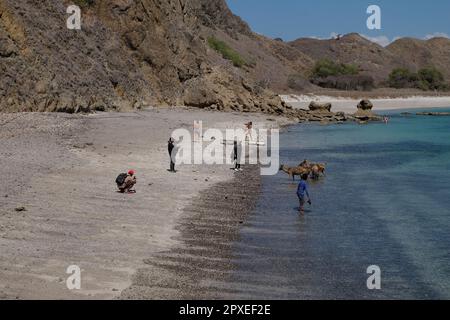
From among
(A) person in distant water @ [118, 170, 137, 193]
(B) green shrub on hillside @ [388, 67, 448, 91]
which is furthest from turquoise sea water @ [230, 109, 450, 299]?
(B) green shrub on hillside @ [388, 67, 448, 91]

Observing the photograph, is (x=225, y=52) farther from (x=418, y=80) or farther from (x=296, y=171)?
(x=296, y=171)

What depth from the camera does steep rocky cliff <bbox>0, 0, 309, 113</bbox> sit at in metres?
33.9

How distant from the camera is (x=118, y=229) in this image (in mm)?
12727

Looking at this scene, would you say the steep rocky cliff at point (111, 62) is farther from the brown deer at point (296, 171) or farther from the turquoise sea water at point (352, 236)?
the brown deer at point (296, 171)

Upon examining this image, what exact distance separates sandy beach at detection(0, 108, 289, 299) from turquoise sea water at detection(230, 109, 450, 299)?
2.70 ft

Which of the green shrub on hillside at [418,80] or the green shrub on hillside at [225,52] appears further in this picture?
the green shrub on hillside at [418,80]

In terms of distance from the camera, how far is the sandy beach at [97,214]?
9.63 m

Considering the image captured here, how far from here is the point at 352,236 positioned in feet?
46.1

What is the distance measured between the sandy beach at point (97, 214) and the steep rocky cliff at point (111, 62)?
23.6ft

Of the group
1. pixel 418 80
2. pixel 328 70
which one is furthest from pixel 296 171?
pixel 418 80

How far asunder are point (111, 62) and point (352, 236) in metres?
34.7

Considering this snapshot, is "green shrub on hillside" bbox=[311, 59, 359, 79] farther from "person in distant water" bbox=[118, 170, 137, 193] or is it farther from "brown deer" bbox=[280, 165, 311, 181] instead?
"person in distant water" bbox=[118, 170, 137, 193]

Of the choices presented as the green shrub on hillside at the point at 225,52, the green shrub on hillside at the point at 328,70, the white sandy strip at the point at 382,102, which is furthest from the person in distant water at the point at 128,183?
the green shrub on hillside at the point at 328,70
